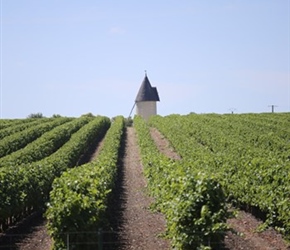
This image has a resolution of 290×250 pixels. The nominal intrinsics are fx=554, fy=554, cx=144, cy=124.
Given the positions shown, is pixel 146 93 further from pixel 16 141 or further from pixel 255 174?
pixel 255 174

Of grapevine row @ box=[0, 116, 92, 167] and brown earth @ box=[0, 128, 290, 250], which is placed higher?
grapevine row @ box=[0, 116, 92, 167]

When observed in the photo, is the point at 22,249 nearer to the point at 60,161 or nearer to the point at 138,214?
the point at 138,214

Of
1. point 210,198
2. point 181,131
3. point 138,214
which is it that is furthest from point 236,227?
point 181,131

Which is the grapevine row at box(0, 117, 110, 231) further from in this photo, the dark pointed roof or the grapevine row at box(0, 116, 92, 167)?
the dark pointed roof

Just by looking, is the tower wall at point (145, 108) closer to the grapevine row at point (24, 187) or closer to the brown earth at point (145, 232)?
the grapevine row at point (24, 187)

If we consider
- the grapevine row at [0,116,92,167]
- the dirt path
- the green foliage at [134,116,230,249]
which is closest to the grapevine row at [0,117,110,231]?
the grapevine row at [0,116,92,167]

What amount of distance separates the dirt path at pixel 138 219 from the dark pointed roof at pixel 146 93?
6380 centimetres

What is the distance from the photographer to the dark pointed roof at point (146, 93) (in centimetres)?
9626

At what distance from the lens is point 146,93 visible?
9669cm

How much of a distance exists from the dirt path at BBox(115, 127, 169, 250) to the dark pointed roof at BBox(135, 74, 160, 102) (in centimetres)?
6380

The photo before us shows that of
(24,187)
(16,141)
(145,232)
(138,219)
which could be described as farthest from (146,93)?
(145,232)

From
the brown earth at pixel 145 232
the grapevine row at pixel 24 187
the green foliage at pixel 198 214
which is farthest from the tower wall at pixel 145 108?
the green foliage at pixel 198 214

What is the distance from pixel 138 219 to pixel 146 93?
254ft

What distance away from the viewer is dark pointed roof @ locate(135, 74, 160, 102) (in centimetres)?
9626
